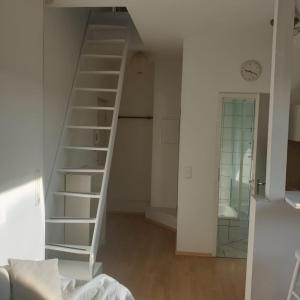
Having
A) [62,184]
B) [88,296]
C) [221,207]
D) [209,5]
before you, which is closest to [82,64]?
[62,184]

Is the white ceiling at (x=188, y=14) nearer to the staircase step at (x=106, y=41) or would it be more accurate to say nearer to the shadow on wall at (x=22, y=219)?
the staircase step at (x=106, y=41)

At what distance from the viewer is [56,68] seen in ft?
13.4

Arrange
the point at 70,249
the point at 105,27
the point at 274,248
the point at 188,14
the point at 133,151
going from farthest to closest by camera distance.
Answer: the point at 133,151 → the point at 105,27 → the point at 188,14 → the point at 70,249 → the point at 274,248

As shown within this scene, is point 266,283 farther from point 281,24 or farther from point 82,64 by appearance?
point 82,64

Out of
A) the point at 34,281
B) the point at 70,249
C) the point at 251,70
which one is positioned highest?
the point at 251,70

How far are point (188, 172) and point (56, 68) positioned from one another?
212 centimetres

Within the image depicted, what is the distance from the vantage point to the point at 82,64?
5.01 m

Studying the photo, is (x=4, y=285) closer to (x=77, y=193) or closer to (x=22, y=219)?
(x=22, y=219)

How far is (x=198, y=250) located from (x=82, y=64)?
296 centimetres

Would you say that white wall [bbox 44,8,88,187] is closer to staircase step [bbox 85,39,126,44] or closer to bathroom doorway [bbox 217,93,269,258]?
staircase step [bbox 85,39,126,44]

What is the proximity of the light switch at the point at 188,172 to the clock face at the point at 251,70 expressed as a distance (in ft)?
4.49

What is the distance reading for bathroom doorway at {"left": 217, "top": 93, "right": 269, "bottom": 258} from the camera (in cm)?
484

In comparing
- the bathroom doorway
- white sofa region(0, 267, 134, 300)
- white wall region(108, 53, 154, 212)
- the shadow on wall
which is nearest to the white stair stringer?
the shadow on wall

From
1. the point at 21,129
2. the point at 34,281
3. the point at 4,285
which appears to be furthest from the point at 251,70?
the point at 4,285
